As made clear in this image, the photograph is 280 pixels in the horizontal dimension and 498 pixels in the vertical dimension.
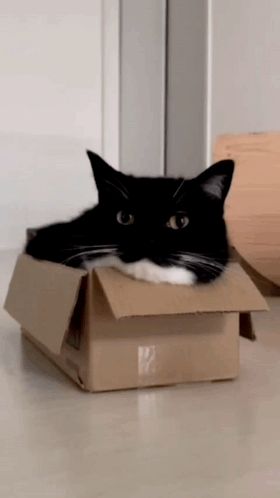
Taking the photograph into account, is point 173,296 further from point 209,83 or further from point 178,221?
point 209,83

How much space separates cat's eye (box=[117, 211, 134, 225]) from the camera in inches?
37.9

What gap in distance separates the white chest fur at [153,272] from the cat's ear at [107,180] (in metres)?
0.09

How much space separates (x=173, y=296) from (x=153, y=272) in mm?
41

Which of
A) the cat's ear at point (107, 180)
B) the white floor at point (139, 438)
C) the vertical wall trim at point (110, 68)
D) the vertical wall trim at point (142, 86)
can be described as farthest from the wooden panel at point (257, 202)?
the vertical wall trim at point (110, 68)

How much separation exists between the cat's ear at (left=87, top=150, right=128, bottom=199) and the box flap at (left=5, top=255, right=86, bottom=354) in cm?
11

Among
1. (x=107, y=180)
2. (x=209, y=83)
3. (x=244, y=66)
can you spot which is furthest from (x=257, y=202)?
(x=107, y=180)

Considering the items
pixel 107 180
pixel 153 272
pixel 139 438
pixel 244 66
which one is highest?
pixel 244 66

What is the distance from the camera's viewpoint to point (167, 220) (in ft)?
3.13

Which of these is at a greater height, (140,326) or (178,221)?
(178,221)

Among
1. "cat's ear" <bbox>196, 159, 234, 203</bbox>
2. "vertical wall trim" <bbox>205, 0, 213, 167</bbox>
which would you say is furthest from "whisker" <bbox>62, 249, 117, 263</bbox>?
"vertical wall trim" <bbox>205, 0, 213, 167</bbox>

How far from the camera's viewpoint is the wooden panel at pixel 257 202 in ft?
5.41

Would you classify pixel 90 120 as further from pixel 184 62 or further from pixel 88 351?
pixel 88 351

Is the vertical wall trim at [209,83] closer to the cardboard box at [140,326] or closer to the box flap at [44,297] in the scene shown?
the box flap at [44,297]

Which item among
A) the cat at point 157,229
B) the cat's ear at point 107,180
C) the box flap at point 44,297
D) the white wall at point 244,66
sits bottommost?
the box flap at point 44,297
